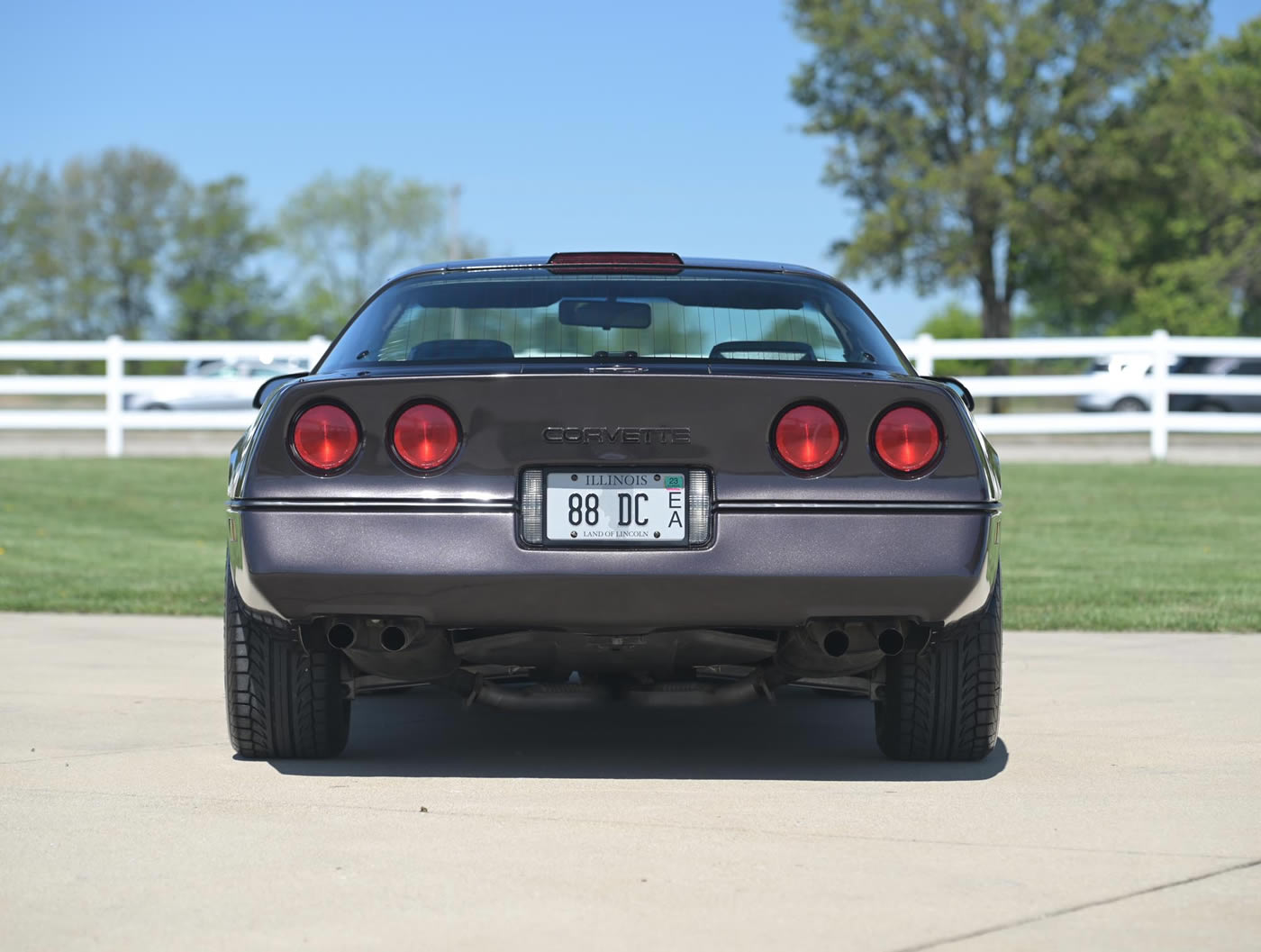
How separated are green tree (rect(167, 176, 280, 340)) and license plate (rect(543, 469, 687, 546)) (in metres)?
70.9

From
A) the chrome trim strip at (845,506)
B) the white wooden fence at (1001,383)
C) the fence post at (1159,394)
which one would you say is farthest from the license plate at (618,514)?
the fence post at (1159,394)

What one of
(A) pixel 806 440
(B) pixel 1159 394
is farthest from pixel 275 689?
(B) pixel 1159 394

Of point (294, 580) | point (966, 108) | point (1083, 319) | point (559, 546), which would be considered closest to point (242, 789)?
point (294, 580)

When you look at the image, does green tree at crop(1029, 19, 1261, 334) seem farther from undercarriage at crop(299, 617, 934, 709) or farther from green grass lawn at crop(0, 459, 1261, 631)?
undercarriage at crop(299, 617, 934, 709)

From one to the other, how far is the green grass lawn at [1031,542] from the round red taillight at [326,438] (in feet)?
14.3

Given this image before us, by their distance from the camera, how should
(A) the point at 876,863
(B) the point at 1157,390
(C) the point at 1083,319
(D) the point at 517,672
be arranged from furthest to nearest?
(C) the point at 1083,319 < (B) the point at 1157,390 < (D) the point at 517,672 < (A) the point at 876,863

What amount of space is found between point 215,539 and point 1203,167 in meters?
39.9

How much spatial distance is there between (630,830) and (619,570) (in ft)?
2.00

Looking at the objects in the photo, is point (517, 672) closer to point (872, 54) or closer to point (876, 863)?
point (876, 863)

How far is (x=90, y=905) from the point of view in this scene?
130 inches

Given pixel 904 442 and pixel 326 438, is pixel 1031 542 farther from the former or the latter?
pixel 326 438

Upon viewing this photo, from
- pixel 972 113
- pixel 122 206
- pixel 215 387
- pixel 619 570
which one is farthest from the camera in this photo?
pixel 122 206

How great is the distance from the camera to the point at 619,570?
166 inches

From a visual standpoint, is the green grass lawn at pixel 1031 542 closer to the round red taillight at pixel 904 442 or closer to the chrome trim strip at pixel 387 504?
the round red taillight at pixel 904 442
